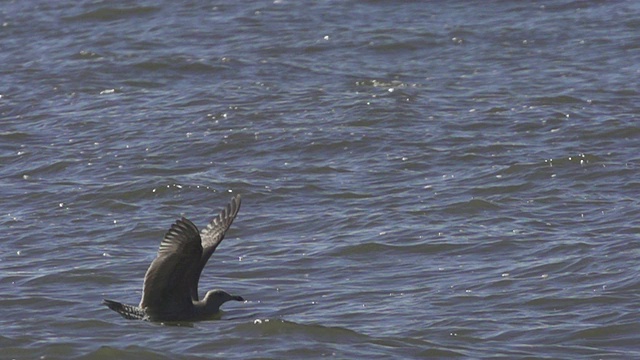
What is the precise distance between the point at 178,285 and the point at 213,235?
560 mm

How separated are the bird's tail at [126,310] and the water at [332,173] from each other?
5.2 inches

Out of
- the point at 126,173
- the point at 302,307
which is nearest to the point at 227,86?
the point at 126,173

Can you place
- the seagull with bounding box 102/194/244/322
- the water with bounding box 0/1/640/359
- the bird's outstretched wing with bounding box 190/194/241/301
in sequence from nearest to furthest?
the seagull with bounding box 102/194/244/322, the water with bounding box 0/1/640/359, the bird's outstretched wing with bounding box 190/194/241/301

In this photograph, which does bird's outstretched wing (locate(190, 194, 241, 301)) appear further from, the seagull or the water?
the water

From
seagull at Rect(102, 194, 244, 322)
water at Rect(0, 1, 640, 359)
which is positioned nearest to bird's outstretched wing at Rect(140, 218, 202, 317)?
seagull at Rect(102, 194, 244, 322)

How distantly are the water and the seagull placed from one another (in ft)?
0.53

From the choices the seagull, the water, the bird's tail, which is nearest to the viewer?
the bird's tail

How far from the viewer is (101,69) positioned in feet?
57.2

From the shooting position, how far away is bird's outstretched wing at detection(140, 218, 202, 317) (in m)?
9.05

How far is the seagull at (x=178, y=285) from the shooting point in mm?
9055

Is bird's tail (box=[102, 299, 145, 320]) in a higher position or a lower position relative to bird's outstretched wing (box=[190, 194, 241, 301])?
lower

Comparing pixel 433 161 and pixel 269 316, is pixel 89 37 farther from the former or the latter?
pixel 269 316

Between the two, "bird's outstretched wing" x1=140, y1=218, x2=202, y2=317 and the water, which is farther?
the water

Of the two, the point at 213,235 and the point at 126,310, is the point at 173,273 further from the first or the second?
the point at 213,235
